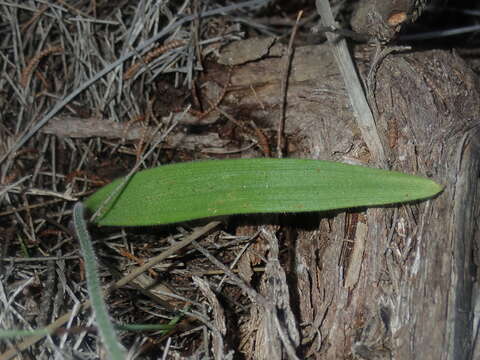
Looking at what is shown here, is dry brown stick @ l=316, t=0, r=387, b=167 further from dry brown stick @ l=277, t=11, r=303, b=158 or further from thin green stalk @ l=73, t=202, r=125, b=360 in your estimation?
thin green stalk @ l=73, t=202, r=125, b=360

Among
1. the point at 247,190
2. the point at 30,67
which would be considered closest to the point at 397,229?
the point at 247,190

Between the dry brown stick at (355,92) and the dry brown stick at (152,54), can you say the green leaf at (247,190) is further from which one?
the dry brown stick at (152,54)

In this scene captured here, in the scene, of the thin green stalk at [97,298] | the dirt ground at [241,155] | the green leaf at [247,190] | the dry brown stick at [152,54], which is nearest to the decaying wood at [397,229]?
the dirt ground at [241,155]

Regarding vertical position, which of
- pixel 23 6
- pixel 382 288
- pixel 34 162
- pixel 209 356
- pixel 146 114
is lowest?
pixel 209 356

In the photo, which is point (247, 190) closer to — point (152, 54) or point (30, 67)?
point (152, 54)

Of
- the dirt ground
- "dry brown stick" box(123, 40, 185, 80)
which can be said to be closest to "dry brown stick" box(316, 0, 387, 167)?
the dirt ground

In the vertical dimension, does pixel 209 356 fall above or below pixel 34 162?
below

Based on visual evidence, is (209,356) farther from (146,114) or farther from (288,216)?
(146,114)

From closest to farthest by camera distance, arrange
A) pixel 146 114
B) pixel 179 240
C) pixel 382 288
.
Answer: pixel 382 288, pixel 179 240, pixel 146 114

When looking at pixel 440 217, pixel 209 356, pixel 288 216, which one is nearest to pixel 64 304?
pixel 209 356
